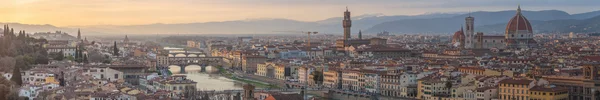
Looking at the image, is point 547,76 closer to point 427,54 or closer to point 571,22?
point 427,54

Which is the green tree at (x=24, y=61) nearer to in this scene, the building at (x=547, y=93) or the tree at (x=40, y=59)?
the tree at (x=40, y=59)

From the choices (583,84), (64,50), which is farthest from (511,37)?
(583,84)

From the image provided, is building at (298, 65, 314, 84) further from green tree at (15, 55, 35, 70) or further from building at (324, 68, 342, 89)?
green tree at (15, 55, 35, 70)

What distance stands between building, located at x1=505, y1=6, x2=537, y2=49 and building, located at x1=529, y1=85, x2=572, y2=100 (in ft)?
113

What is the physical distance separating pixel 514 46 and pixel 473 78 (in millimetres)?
30569

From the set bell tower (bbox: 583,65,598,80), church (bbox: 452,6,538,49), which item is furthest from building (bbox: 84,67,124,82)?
church (bbox: 452,6,538,49)

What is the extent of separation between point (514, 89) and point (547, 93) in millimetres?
1119

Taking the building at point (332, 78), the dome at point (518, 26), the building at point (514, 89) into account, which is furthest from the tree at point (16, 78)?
the dome at point (518, 26)

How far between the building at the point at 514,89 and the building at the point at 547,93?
250 mm

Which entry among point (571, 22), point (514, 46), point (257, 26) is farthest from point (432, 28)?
point (514, 46)

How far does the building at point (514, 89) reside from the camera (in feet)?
74.7

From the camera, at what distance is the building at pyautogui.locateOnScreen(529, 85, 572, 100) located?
22000 mm

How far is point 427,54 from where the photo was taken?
4909 cm

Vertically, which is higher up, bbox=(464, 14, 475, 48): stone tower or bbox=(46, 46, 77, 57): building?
bbox=(464, 14, 475, 48): stone tower
